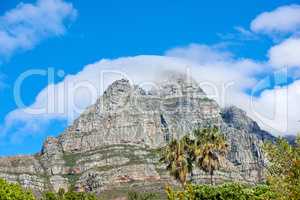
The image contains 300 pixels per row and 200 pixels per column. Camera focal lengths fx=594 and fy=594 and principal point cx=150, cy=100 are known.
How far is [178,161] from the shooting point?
278 ft

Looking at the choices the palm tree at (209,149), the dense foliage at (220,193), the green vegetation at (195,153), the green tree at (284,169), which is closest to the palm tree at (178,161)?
the green vegetation at (195,153)

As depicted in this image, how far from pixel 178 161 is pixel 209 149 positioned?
5.07 metres

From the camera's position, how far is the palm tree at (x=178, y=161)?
8481cm

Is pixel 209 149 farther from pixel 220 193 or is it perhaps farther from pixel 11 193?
pixel 11 193

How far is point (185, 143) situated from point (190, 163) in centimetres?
309

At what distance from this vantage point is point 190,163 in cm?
8625

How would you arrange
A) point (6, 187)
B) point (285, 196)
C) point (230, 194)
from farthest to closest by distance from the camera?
1. point (230, 194)
2. point (6, 187)
3. point (285, 196)

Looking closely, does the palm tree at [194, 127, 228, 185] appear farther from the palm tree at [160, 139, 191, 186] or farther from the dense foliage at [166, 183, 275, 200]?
the dense foliage at [166, 183, 275, 200]

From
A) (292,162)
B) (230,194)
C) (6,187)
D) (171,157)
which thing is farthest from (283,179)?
(171,157)

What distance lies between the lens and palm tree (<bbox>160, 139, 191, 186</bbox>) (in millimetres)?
84812

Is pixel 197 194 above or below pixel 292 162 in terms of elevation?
below

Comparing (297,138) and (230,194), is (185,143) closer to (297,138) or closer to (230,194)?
A: (230,194)

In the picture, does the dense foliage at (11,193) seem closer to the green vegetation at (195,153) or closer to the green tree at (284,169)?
the green tree at (284,169)

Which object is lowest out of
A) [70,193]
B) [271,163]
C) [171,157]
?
[70,193]
